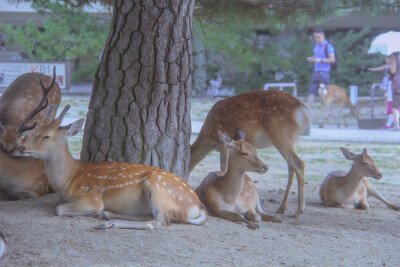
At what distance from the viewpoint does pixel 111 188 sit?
446 centimetres

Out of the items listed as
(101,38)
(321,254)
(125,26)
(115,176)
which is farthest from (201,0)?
(101,38)

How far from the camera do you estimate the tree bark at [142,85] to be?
4.99 m

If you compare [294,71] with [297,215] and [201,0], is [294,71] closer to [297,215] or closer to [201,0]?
[201,0]

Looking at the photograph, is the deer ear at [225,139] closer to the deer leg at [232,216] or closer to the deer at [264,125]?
the deer leg at [232,216]

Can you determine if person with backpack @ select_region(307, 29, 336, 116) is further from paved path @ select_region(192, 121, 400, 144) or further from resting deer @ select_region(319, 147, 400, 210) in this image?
resting deer @ select_region(319, 147, 400, 210)

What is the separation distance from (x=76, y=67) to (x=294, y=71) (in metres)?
7.53

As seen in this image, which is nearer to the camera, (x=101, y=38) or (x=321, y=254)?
(x=321, y=254)

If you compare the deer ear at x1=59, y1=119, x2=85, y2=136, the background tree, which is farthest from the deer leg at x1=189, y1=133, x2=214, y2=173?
the deer ear at x1=59, y1=119, x2=85, y2=136

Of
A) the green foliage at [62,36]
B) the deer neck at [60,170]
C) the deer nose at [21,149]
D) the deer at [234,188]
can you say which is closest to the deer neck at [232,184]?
the deer at [234,188]

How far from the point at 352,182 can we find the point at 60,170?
3.35m

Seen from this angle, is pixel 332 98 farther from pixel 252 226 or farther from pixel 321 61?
pixel 252 226

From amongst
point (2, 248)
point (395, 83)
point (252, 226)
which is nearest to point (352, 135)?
point (395, 83)

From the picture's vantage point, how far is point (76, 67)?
20.7 meters

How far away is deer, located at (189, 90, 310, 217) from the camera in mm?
6004
